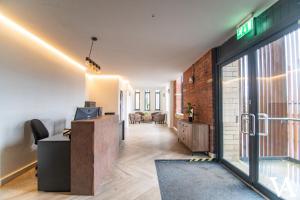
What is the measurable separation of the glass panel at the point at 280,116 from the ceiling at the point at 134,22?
76 cm

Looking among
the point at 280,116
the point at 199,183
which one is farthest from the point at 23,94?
the point at 280,116

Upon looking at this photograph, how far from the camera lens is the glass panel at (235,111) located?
3.58m

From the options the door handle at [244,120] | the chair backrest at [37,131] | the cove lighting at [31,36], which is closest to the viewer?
the cove lighting at [31,36]

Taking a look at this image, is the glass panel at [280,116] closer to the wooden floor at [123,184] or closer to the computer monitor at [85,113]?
the wooden floor at [123,184]

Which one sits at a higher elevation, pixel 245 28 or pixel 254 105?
pixel 245 28

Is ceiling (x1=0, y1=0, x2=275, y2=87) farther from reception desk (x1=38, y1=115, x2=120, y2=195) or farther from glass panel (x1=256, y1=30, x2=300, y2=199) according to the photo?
reception desk (x1=38, y1=115, x2=120, y2=195)

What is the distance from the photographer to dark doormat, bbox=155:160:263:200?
272 centimetres

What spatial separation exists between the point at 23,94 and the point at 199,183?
3.66m

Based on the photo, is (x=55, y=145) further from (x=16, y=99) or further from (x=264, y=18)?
(x=264, y=18)

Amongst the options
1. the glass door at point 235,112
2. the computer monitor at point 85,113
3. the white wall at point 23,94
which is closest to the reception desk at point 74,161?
the computer monitor at point 85,113

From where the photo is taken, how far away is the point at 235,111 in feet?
13.4

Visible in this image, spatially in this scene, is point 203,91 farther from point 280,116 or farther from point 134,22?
point 134,22

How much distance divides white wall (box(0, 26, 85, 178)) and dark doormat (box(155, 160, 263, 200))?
8.82 feet

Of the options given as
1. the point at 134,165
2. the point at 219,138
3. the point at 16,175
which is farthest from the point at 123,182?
the point at 219,138
